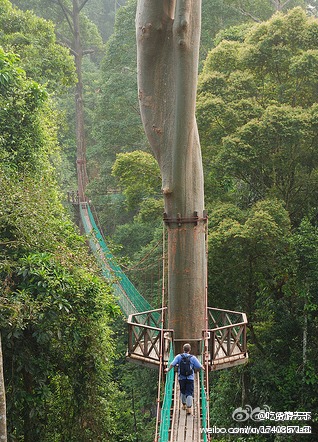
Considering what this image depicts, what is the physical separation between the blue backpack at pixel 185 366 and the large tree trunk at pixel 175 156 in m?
1.00

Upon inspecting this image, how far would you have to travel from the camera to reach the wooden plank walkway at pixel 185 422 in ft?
14.3

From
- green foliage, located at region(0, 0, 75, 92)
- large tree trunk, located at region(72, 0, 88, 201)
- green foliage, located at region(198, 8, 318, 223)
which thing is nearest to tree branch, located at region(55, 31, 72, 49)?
large tree trunk, located at region(72, 0, 88, 201)

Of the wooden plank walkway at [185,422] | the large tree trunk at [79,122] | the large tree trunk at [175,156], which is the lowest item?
the wooden plank walkway at [185,422]

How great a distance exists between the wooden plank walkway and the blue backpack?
12.9 inches

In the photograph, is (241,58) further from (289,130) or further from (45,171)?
Result: (45,171)

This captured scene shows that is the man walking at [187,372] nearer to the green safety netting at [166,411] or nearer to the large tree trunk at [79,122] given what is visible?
the green safety netting at [166,411]

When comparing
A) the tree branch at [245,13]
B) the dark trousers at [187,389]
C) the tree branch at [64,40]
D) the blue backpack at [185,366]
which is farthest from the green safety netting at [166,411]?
the tree branch at [64,40]

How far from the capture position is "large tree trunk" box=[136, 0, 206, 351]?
5570 mm

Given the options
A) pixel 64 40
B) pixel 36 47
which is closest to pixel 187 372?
pixel 36 47

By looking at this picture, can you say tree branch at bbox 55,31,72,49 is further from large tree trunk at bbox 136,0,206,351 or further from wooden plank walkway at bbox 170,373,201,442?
wooden plank walkway at bbox 170,373,201,442

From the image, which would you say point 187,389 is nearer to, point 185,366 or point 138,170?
point 185,366

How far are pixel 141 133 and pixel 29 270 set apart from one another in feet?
34.3

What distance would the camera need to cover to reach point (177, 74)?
17.8 ft

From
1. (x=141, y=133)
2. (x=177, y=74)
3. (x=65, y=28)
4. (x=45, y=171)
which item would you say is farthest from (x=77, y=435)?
(x=65, y=28)
